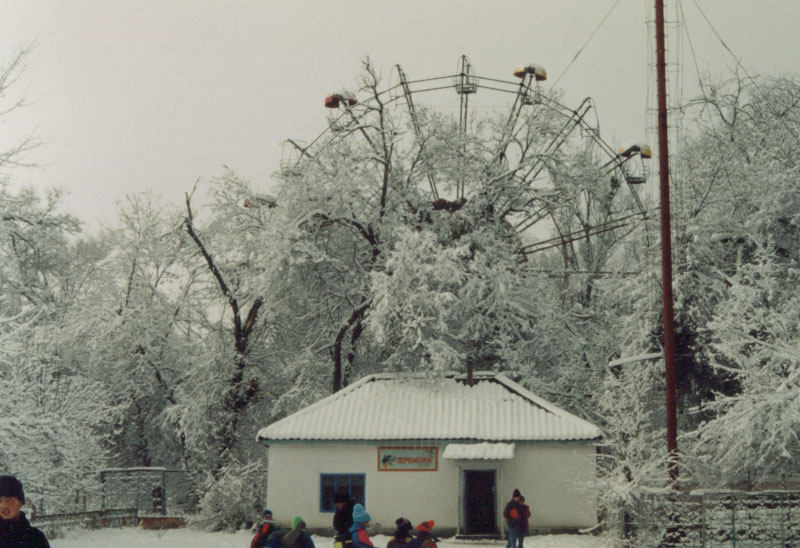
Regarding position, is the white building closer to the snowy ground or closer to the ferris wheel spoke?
the snowy ground

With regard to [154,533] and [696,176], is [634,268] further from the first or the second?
[154,533]

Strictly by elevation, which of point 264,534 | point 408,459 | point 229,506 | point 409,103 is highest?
point 409,103

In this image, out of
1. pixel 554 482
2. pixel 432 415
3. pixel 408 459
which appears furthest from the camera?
pixel 432 415

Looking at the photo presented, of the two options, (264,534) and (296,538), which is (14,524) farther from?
(264,534)

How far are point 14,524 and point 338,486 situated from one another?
68.9ft

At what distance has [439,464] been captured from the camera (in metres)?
25.8

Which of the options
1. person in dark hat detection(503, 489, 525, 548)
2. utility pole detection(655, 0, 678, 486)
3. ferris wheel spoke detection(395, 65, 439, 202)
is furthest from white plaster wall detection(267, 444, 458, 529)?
ferris wheel spoke detection(395, 65, 439, 202)

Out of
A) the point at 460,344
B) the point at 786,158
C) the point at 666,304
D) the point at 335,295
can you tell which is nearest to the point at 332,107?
the point at 335,295

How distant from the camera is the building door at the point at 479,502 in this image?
25.0 meters

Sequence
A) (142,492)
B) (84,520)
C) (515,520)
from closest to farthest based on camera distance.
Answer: (515,520)
(84,520)
(142,492)

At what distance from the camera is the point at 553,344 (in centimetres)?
3625

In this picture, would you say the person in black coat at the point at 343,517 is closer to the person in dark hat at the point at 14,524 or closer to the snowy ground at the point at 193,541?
the person in dark hat at the point at 14,524

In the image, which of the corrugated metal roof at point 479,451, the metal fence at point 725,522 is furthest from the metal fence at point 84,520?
the metal fence at point 725,522

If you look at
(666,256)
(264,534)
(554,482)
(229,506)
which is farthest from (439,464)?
(264,534)
